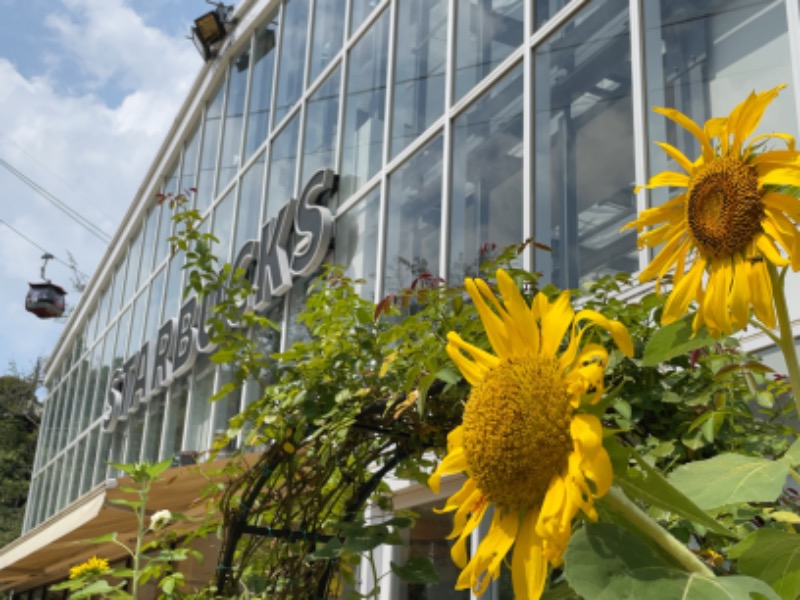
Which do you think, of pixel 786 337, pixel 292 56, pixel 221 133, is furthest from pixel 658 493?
pixel 221 133

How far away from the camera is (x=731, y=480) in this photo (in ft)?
2.34

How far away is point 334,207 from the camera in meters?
7.68

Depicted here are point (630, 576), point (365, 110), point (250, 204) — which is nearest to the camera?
point (630, 576)

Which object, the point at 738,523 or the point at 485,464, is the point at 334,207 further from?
the point at 485,464

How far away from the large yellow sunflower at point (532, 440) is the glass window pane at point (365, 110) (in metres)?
6.25

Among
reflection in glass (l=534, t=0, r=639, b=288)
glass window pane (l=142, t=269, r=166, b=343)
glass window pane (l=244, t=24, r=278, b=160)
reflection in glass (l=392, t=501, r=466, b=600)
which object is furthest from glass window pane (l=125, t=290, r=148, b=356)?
reflection in glass (l=534, t=0, r=639, b=288)

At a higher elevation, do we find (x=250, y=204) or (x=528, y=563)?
(x=250, y=204)

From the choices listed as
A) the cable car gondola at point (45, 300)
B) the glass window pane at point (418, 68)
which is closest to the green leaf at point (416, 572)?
the glass window pane at point (418, 68)

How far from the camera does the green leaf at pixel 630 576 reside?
58cm

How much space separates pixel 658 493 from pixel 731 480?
0.09 meters

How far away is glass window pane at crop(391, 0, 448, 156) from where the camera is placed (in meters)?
6.31

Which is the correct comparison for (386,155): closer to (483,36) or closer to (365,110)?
(365,110)

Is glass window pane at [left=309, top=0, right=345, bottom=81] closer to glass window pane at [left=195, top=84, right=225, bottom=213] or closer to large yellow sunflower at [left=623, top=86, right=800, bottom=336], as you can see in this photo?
glass window pane at [left=195, top=84, right=225, bottom=213]

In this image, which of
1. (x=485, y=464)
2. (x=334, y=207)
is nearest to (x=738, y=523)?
(x=485, y=464)
